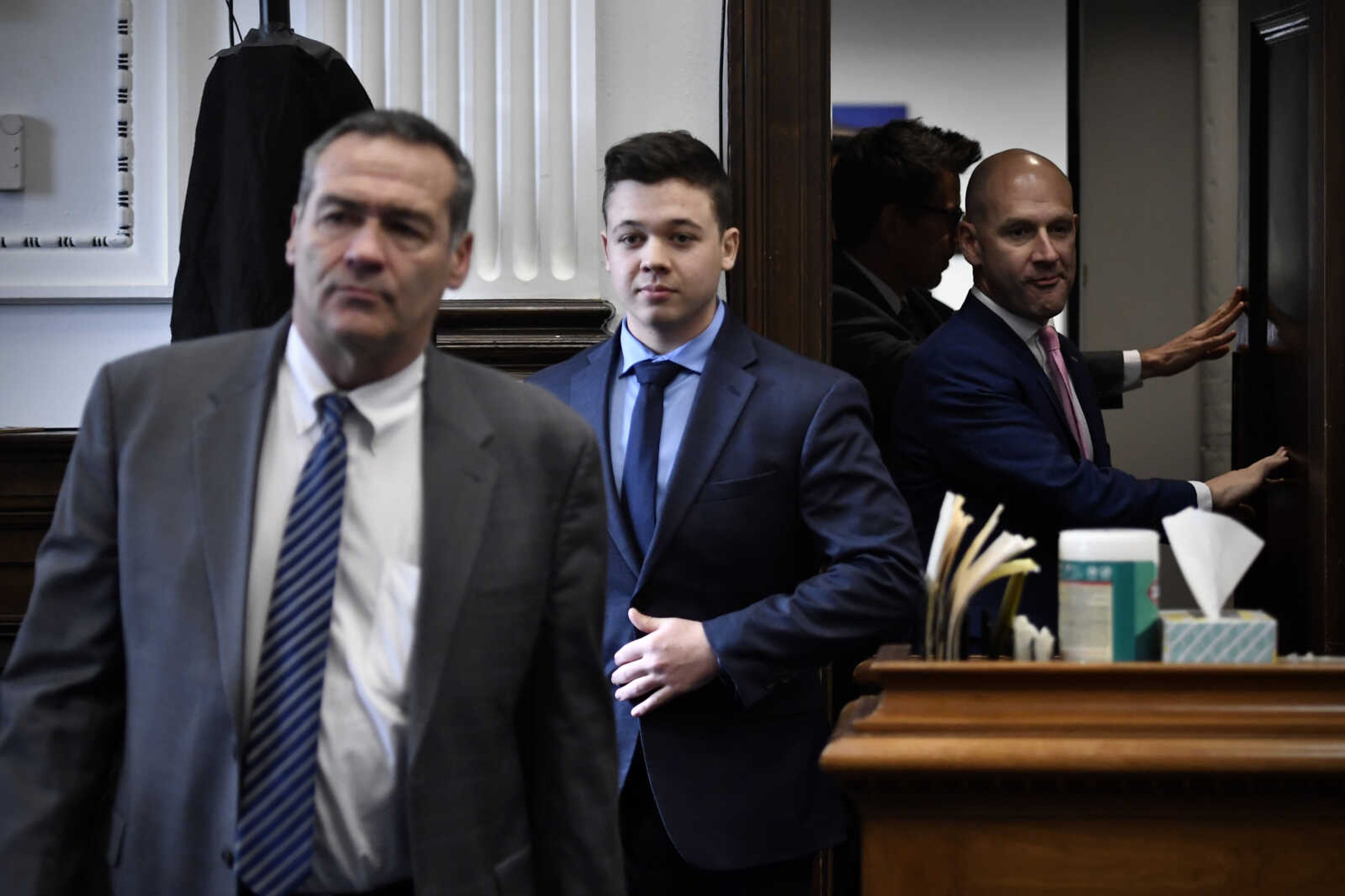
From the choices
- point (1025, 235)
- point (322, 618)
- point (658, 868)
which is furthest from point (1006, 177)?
point (322, 618)

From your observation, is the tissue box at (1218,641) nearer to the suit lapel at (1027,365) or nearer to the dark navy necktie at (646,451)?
the dark navy necktie at (646,451)

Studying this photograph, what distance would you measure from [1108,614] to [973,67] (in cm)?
404

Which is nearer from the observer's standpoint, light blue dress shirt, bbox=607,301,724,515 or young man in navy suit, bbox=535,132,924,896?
young man in navy suit, bbox=535,132,924,896

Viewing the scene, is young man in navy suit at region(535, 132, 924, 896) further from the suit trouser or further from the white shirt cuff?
the white shirt cuff

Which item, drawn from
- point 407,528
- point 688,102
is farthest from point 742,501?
point 688,102

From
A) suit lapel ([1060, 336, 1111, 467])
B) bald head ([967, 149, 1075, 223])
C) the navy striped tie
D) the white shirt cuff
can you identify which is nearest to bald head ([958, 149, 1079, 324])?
bald head ([967, 149, 1075, 223])

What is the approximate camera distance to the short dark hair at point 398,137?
155cm

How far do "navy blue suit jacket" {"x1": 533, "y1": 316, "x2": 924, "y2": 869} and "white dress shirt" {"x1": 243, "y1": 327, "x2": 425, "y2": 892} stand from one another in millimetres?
670

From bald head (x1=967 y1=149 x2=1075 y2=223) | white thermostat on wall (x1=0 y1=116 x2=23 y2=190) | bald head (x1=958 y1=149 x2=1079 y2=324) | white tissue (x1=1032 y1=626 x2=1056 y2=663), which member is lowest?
white tissue (x1=1032 y1=626 x2=1056 y2=663)

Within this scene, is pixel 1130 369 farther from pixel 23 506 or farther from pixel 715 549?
pixel 23 506

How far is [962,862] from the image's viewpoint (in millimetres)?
1857

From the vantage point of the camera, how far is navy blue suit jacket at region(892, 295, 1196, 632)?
2.67 m

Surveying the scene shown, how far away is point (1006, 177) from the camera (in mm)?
2998

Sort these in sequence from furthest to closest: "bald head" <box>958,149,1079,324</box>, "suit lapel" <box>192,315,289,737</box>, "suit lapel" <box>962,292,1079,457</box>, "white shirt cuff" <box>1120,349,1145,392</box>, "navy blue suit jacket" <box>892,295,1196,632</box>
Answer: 1. "white shirt cuff" <box>1120,349,1145,392</box>
2. "bald head" <box>958,149,1079,324</box>
3. "suit lapel" <box>962,292,1079,457</box>
4. "navy blue suit jacket" <box>892,295,1196,632</box>
5. "suit lapel" <box>192,315,289,737</box>
